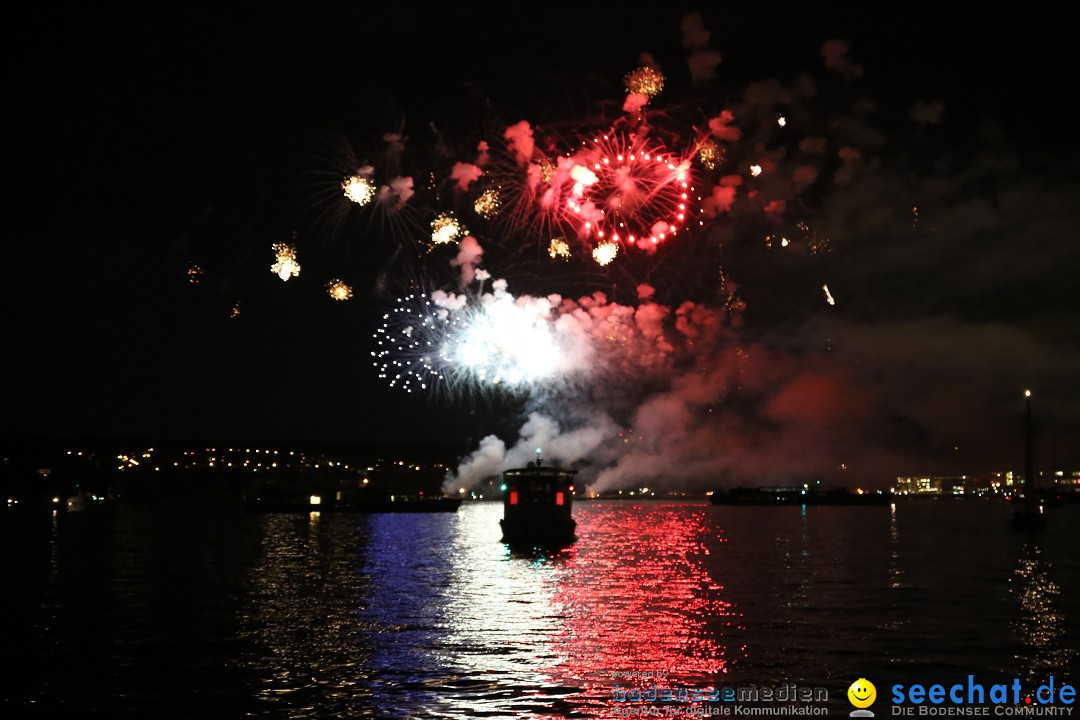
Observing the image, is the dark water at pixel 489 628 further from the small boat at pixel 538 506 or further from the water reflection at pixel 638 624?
the small boat at pixel 538 506

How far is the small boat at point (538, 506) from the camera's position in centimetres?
7769

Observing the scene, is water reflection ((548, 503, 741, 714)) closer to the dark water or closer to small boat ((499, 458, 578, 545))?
the dark water

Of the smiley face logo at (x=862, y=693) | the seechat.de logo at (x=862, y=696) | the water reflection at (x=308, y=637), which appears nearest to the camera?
the seechat.de logo at (x=862, y=696)

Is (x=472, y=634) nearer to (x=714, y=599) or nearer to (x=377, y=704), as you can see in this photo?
(x=377, y=704)

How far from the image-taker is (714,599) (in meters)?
40.5

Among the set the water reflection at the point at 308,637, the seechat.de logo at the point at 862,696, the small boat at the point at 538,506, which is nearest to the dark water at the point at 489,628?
the water reflection at the point at 308,637

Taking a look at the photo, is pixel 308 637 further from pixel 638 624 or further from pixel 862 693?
pixel 862 693

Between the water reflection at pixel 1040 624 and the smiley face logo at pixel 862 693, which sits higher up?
the smiley face logo at pixel 862 693

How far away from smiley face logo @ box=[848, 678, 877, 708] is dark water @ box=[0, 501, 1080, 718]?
36cm

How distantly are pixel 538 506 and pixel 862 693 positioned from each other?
56357 mm

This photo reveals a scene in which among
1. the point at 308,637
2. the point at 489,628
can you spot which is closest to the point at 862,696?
the point at 489,628

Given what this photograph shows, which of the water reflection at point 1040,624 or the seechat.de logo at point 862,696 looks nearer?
the seechat.de logo at point 862,696

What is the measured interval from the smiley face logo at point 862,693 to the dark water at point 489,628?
1.17 ft

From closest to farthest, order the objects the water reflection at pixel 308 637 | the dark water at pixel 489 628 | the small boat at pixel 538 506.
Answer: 1. the water reflection at pixel 308 637
2. the dark water at pixel 489 628
3. the small boat at pixel 538 506
